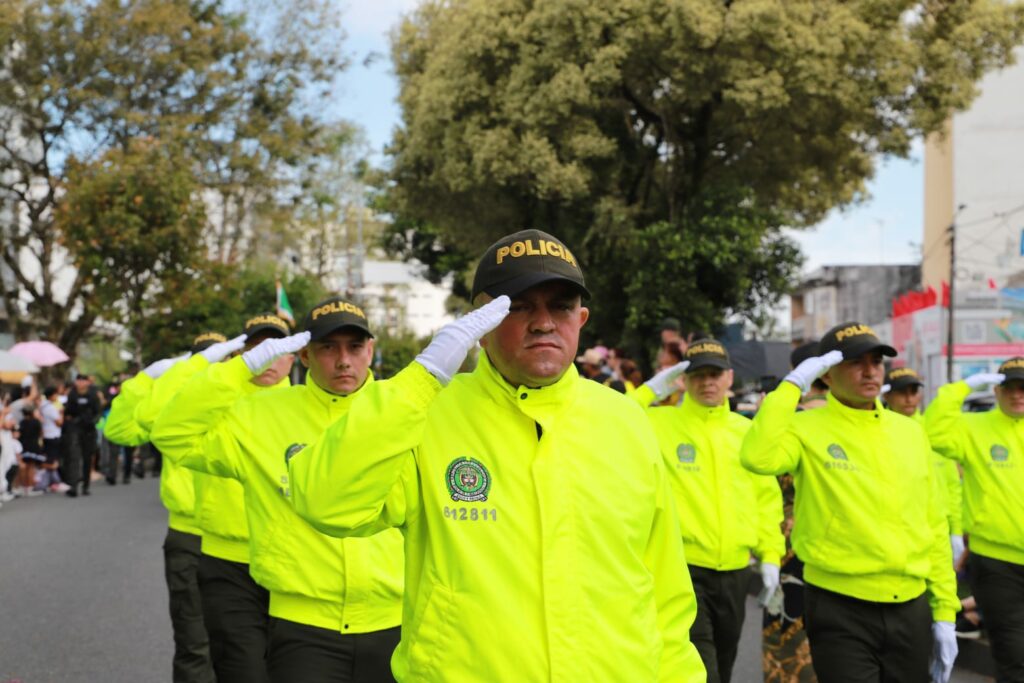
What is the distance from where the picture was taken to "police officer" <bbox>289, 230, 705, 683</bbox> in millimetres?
2834

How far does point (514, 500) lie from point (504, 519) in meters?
0.05

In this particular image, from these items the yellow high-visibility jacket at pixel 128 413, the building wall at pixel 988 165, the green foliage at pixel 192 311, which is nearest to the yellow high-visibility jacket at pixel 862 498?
the yellow high-visibility jacket at pixel 128 413

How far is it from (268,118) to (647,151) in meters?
11.6

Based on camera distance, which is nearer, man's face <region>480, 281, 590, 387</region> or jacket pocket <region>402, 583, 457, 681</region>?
jacket pocket <region>402, 583, 457, 681</region>

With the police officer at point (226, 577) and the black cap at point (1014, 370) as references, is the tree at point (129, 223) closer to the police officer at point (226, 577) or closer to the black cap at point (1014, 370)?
the police officer at point (226, 577)

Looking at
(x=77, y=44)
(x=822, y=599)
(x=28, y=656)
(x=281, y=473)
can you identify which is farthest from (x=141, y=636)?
(x=77, y=44)

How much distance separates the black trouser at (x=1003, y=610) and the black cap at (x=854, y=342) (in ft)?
5.86

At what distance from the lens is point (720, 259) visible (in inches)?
814

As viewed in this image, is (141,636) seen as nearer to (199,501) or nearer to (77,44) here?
(199,501)

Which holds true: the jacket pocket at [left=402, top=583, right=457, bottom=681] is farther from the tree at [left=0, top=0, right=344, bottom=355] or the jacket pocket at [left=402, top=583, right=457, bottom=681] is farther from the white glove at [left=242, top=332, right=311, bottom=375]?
the tree at [left=0, top=0, right=344, bottom=355]

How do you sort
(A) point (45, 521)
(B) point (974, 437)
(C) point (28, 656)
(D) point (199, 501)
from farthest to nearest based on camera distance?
(A) point (45, 521), (C) point (28, 656), (B) point (974, 437), (D) point (199, 501)

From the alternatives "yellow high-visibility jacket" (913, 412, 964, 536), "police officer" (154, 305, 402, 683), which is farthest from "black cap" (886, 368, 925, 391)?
"police officer" (154, 305, 402, 683)

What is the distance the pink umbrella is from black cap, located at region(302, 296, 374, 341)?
2148 cm

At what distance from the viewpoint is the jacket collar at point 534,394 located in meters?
3.01
